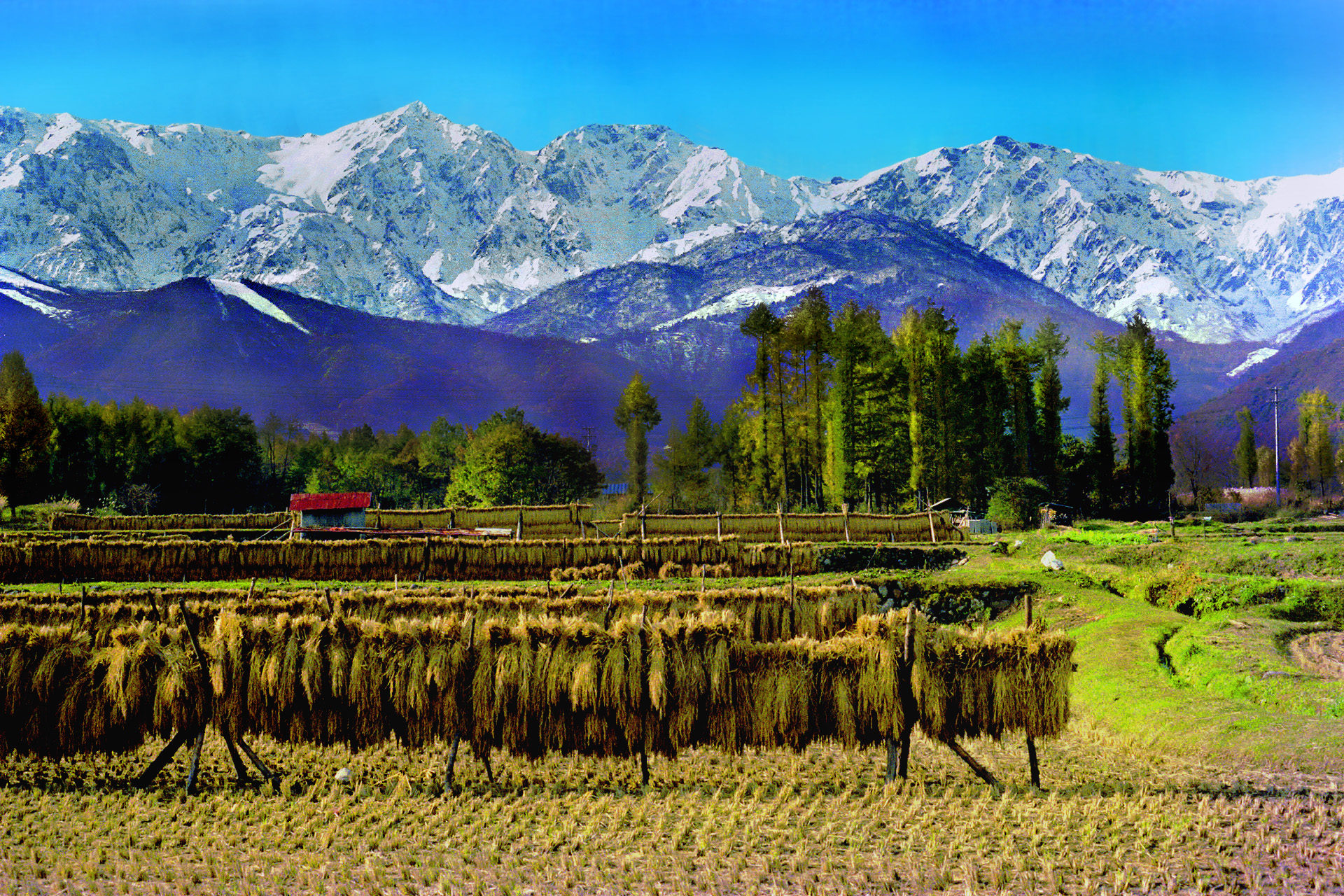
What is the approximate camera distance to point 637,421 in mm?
98562

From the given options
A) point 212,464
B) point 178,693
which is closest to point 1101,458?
point 178,693

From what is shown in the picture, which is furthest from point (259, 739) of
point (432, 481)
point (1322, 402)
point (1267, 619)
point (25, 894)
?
point (1322, 402)

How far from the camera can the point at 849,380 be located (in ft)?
193

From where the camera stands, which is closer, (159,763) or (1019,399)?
(159,763)

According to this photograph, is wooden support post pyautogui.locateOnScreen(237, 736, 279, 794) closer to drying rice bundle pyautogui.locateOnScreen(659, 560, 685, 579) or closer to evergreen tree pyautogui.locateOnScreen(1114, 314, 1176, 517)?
drying rice bundle pyautogui.locateOnScreen(659, 560, 685, 579)

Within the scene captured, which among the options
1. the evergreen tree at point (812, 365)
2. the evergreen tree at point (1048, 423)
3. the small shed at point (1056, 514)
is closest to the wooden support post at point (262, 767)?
the small shed at point (1056, 514)

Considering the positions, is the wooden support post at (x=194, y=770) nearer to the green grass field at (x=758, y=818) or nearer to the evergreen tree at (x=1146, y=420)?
the green grass field at (x=758, y=818)

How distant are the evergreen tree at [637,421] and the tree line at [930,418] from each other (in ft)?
82.4

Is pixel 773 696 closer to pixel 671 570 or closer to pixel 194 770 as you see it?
pixel 194 770

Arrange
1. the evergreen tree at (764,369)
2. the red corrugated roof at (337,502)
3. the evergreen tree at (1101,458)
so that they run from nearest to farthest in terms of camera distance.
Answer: the red corrugated roof at (337,502), the evergreen tree at (764,369), the evergreen tree at (1101,458)

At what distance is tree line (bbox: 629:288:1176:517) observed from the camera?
Result: 192 feet

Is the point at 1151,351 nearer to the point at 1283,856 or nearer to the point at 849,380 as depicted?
→ the point at 849,380

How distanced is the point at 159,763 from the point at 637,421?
87335 millimetres

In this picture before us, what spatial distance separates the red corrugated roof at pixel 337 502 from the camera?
4472 cm
